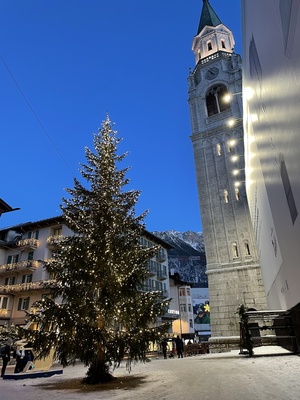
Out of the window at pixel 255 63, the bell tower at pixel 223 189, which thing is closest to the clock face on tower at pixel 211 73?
the bell tower at pixel 223 189

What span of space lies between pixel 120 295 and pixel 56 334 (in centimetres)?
234

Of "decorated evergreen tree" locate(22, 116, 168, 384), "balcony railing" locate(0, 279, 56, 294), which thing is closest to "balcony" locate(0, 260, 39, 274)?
"balcony railing" locate(0, 279, 56, 294)

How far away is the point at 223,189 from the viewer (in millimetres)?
33594

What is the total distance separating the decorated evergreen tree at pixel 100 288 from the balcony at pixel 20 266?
27.7m

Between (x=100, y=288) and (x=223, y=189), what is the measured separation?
2562 cm

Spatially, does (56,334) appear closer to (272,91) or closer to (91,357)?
(91,357)

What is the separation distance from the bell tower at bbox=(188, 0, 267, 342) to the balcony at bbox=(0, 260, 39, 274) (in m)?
20.9

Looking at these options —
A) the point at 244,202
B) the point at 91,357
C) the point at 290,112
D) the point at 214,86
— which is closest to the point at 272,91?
the point at 290,112

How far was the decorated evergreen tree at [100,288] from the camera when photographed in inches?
370

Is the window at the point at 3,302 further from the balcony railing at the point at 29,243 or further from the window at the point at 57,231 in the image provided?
the window at the point at 57,231

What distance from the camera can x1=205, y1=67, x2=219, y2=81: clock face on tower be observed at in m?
39.8

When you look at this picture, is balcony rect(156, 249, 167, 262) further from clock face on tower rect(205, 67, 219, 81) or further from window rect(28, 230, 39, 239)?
clock face on tower rect(205, 67, 219, 81)

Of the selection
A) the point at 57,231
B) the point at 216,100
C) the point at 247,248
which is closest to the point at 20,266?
the point at 57,231

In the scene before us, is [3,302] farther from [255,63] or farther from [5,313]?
[255,63]
